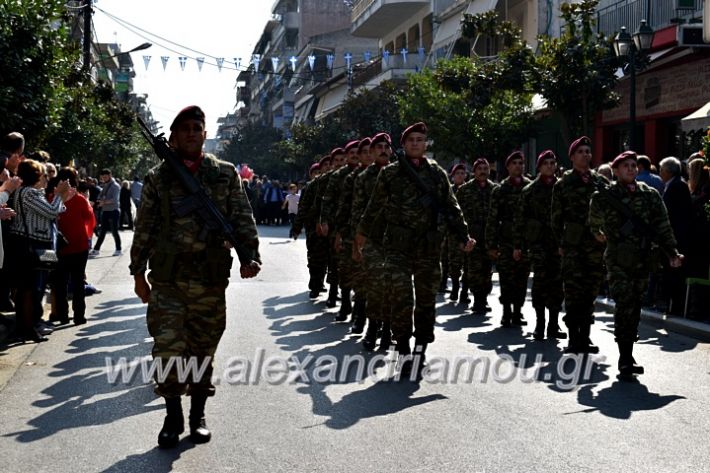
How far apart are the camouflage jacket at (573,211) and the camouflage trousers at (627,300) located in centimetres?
95

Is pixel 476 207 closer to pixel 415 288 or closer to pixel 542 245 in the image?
pixel 542 245

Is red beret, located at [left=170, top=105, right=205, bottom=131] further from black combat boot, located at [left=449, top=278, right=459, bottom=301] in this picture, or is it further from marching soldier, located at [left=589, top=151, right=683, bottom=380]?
black combat boot, located at [left=449, top=278, right=459, bottom=301]

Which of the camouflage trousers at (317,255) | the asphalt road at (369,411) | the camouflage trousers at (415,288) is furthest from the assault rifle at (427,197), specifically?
the camouflage trousers at (317,255)

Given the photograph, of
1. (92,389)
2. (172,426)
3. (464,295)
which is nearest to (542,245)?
(464,295)

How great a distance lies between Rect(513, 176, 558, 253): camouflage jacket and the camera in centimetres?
1060

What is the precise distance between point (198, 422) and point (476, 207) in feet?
24.5

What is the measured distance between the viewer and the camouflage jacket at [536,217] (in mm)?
10602

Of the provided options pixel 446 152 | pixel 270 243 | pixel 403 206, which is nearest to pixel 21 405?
pixel 403 206

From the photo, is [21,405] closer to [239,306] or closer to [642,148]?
[239,306]

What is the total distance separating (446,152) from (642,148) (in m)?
5.90

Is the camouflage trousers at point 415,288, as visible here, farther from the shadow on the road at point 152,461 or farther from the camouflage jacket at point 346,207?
the camouflage jacket at point 346,207

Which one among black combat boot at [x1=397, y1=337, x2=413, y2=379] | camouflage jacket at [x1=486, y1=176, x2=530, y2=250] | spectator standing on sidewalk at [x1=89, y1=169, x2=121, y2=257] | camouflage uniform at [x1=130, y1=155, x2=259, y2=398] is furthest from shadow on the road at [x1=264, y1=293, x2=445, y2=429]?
spectator standing on sidewalk at [x1=89, y1=169, x2=121, y2=257]

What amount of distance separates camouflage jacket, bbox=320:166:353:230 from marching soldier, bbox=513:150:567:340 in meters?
2.29

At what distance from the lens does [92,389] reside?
310 inches
